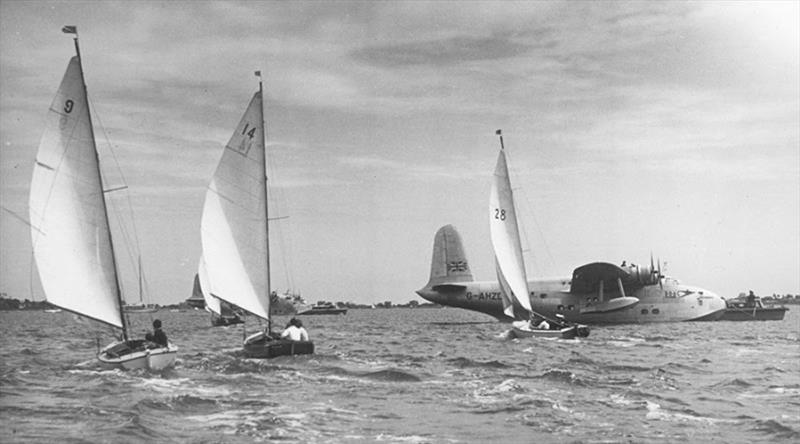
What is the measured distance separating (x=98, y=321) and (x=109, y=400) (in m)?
4.73

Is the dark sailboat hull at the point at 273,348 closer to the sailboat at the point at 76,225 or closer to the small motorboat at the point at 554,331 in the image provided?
the sailboat at the point at 76,225

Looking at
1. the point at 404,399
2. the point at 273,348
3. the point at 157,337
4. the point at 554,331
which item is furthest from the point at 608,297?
the point at 404,399

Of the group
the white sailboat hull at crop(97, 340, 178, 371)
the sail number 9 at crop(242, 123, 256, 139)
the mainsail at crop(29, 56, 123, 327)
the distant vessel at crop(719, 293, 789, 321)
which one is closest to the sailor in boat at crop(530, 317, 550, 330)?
the sail number 9 at crop(242, 123, 256, 139)

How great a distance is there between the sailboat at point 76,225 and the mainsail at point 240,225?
5.56 m

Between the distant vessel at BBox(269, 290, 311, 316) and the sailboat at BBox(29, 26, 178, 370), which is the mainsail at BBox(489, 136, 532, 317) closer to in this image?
the sailboat at BBox(29, 26, 178, 370)

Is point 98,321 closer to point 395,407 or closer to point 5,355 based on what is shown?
point 395,407

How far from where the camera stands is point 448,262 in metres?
63.3

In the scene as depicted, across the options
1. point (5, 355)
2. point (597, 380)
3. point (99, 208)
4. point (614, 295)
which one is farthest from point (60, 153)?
point (614, 295)

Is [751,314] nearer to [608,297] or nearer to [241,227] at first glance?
[608,297]

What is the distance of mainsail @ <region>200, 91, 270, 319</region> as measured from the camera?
2525cm

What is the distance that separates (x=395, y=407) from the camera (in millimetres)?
15312

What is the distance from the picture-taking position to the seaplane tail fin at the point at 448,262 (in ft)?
205

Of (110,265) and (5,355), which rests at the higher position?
(110,265)

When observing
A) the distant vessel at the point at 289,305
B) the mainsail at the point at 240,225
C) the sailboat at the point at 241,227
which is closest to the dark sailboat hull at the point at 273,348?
the sailboat at the point at 241,227
